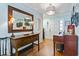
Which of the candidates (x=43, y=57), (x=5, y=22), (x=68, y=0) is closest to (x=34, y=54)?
(x=43, y=57)

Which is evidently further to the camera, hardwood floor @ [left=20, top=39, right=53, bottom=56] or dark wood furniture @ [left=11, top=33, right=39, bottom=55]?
hardwood floor @ [left=20, top=39, right=53, bottom=56]

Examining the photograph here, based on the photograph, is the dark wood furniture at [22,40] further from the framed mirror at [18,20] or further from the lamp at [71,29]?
the lamp at [71,29]

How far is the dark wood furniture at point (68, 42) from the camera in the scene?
192cm

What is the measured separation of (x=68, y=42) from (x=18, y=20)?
96cm

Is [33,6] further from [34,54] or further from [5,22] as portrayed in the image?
[34,54]

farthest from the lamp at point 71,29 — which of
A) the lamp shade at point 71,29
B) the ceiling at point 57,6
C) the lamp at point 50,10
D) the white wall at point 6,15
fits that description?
the white wall at point 6,15

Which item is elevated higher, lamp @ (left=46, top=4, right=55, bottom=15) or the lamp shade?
lamp @ (left=46, top=4, right=55, bottom=15)

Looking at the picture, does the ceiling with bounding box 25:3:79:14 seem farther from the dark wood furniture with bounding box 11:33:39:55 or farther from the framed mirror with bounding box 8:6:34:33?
the dark wood furniture with bounding box 11:33:39:55

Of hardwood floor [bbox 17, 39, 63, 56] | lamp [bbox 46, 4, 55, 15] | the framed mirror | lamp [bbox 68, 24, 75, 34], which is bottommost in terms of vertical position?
hardwood floor [bbox 17, 39, 63, 56]

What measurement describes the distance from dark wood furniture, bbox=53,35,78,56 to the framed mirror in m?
0.52

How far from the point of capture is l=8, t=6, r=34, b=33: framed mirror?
1.78 meters

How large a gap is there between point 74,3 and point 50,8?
42 centimetres

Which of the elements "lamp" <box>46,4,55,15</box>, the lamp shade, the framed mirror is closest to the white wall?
the framed mirror

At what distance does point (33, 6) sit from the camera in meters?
1.86
